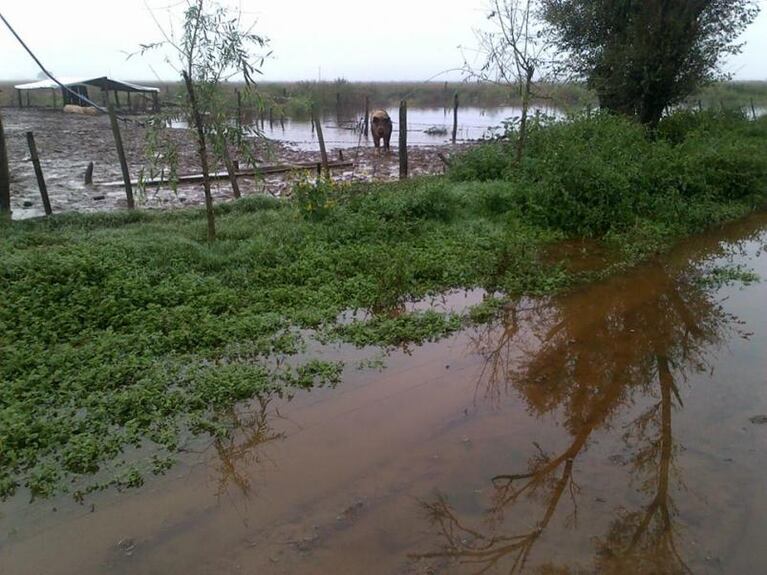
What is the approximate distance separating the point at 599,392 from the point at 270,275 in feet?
11.7

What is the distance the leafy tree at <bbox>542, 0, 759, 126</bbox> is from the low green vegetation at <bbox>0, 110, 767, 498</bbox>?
2878 mm

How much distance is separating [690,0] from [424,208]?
906cm

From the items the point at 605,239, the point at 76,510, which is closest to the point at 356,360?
the point at 76,510

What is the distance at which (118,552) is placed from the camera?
3.06 metres

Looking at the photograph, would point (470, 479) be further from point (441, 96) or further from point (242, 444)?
point (441, 96)

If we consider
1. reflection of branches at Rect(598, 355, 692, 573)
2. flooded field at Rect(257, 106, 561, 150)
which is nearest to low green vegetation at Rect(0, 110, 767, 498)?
reflection of branches at Rect(598, 355, 692, 573)

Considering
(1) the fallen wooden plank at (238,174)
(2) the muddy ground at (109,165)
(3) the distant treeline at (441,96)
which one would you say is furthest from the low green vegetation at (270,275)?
(1) the fallen wooden plank at (238,174)

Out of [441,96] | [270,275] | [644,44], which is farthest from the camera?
[441,96]

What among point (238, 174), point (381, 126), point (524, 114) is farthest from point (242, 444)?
point (381, 126)

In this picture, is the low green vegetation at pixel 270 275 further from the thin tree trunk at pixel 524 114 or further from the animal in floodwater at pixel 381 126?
the animal in floodwater at pixel 381 126

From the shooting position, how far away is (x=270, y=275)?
21.1ft

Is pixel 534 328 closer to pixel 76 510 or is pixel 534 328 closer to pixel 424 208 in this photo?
pixel 424 208

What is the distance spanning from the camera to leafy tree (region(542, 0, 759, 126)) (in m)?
13.2

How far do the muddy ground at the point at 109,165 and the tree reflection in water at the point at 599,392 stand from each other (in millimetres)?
4040
